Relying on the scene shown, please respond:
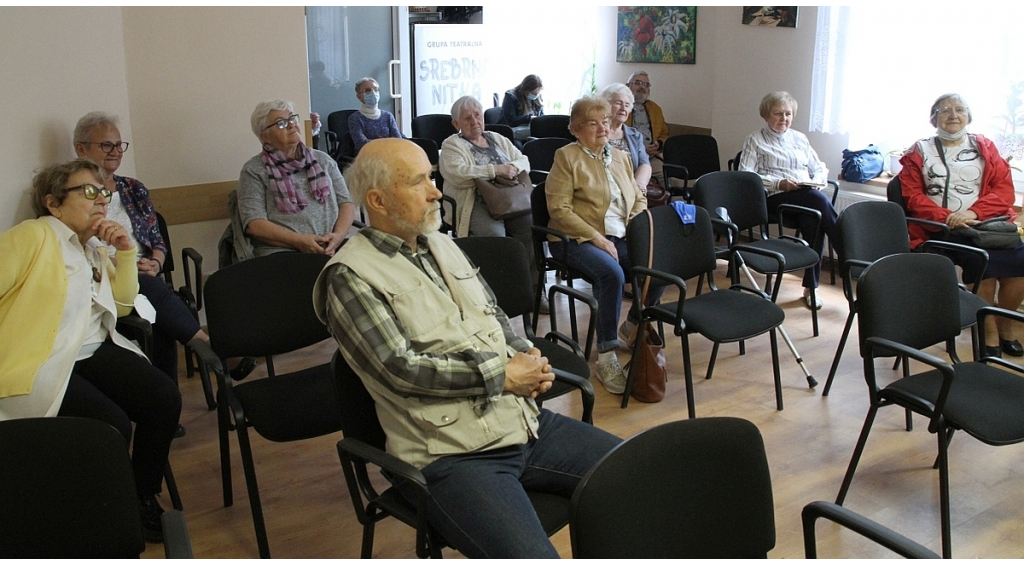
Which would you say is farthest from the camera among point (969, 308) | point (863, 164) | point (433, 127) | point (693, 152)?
point (433, 127)

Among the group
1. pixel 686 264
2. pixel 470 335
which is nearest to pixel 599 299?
pixel 686 264

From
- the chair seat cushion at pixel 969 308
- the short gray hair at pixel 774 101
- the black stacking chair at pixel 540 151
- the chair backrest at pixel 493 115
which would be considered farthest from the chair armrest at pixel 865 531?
the chair backrest at pixel 493 115

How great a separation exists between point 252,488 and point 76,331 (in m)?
0.72

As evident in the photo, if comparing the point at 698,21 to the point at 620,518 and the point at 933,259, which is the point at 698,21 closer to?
the point at 933,259

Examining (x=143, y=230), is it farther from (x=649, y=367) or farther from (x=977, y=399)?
(x=977, y=399)

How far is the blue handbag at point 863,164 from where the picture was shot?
5754mm

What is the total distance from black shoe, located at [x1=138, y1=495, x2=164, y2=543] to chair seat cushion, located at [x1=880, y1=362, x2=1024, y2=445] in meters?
2.32

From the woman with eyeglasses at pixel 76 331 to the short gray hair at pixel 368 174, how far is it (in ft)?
3.28

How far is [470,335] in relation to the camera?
7.34ft

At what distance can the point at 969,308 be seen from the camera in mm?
3602

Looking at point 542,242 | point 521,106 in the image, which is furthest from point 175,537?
point 521,106

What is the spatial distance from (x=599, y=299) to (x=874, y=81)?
9.59 feet

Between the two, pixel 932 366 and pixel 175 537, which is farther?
pixel 932 366

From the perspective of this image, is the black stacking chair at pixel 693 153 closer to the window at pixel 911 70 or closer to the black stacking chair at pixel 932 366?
the window at pixel 911 70
